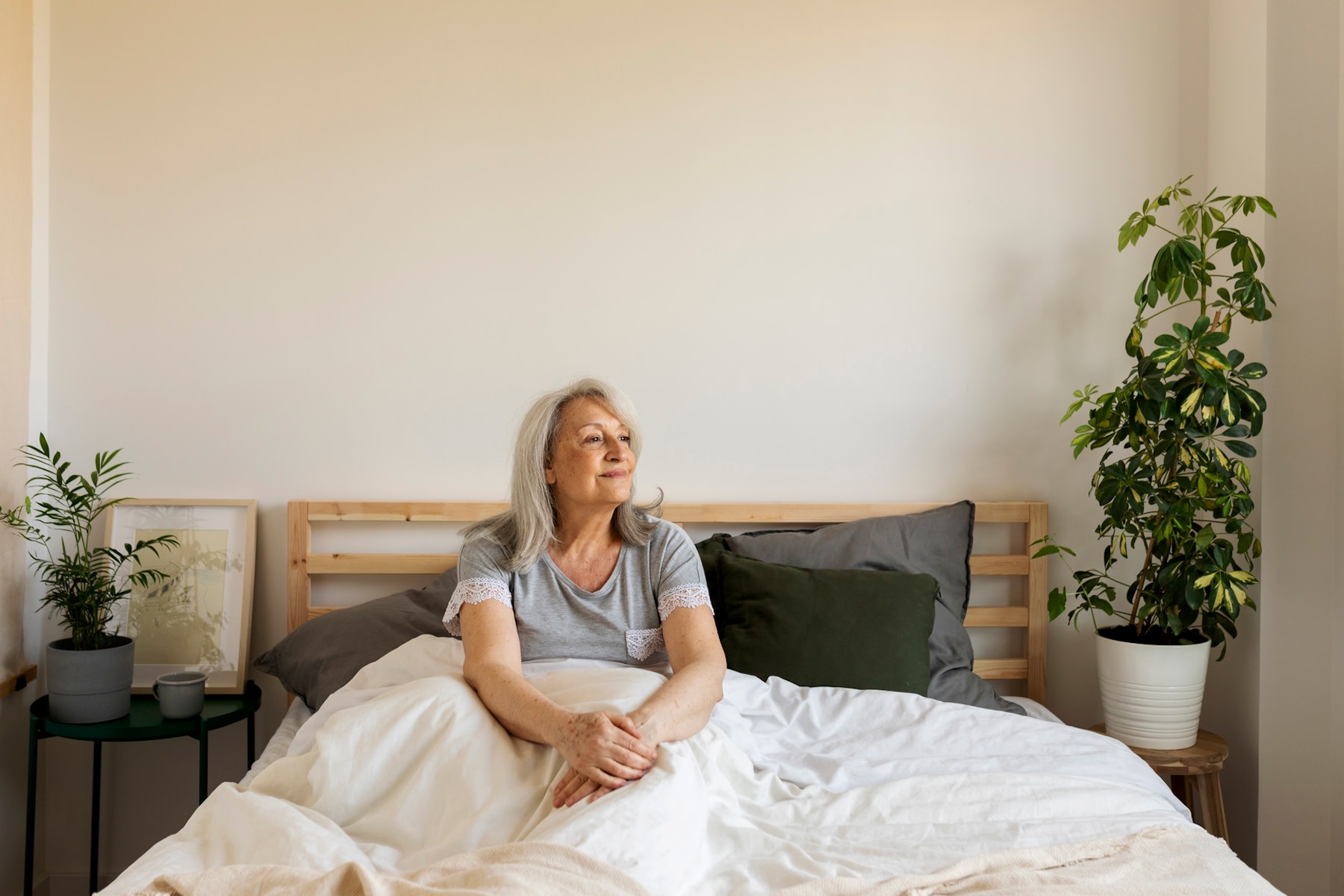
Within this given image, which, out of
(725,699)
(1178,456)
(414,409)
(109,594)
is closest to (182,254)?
(414,409)

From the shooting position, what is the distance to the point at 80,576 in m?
2.43

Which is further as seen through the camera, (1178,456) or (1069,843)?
(1178,456)

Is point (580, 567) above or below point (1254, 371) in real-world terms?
below

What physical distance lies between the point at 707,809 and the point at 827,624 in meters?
0.80

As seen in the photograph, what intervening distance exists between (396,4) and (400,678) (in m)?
1.82

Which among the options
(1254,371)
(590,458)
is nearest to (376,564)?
(590,458)

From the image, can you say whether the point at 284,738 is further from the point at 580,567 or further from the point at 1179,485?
the point at 1179,485

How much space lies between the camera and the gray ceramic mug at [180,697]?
2387 millimetres

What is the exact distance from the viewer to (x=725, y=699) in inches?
76.3

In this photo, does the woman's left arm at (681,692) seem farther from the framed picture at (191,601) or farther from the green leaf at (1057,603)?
the framed picture at (191,601)

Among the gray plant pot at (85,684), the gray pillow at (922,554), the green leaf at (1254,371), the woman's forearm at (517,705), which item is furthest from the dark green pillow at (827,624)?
the gray plant pot at (85,684)

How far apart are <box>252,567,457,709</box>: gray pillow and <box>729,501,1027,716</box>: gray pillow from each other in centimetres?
78

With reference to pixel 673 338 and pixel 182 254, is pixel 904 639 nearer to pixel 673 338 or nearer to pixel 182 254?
pixel 673 338

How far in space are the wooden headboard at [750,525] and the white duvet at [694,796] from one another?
754 mm
